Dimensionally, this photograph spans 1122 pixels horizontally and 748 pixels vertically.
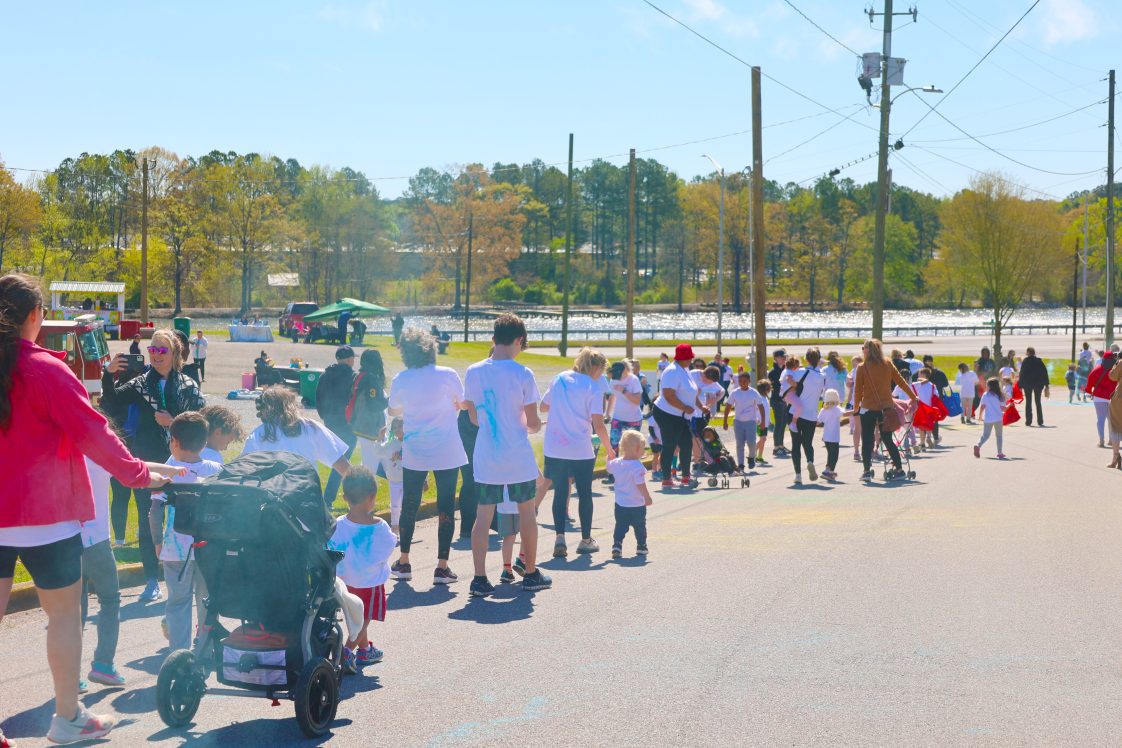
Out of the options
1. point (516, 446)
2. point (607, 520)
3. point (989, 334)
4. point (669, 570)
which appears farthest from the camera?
point (989, 334)

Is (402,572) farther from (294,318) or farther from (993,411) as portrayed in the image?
(294,318)

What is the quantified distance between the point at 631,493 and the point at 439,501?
2.13m

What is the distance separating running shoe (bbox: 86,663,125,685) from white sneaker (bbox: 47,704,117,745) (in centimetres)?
72

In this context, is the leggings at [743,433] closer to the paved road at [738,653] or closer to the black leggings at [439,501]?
the paved road at [738,653]

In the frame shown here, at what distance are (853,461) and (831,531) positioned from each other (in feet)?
26.8

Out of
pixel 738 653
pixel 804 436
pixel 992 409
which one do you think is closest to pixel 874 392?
pixel 804 436

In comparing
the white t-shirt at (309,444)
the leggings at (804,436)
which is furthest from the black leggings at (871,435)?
the white t-shirt at (309,444)

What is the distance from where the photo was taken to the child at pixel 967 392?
2875 cm

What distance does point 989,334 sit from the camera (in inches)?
3369

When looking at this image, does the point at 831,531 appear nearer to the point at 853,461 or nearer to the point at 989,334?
the point at 853,461

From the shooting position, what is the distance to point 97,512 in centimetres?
620

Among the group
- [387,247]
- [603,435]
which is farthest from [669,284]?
[603,435]

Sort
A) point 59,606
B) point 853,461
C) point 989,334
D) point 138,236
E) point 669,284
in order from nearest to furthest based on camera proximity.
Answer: point 59,606
point 853,461
point 989,334
point 138,236
point 669,284

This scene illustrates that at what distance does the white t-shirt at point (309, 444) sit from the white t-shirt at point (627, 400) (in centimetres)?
787
